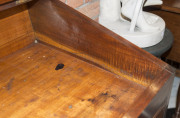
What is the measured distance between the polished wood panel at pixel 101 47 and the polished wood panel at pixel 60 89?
2 centimetres

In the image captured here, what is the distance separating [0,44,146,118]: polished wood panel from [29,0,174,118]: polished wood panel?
2cm

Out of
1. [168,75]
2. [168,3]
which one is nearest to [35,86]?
[168,75]

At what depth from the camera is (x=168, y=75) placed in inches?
19.4

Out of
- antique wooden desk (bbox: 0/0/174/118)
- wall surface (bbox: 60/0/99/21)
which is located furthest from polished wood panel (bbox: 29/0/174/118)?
wall surface (bbox: 60/0/99/21)

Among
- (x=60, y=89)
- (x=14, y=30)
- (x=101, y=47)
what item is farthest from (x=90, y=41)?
(x=14, y=30)

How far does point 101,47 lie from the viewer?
0.60 metres

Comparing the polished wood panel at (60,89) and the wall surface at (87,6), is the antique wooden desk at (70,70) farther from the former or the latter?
the wall surface at (87,6)

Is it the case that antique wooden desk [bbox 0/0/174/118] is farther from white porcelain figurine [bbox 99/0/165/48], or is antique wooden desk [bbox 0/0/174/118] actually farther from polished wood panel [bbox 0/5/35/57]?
white porcelain figurine [bbox 99/0/165/48]

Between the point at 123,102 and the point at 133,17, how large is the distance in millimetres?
410

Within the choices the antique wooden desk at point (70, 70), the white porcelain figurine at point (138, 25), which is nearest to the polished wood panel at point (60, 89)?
the antique wooden desk at point (70, 70)

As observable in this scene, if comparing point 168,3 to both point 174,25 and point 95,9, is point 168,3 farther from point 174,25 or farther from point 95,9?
point 95,9

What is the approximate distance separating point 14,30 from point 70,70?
0.85 feet

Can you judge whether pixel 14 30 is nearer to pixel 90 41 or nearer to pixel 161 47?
pixel 90 41

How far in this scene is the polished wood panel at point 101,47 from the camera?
49 centimetres
